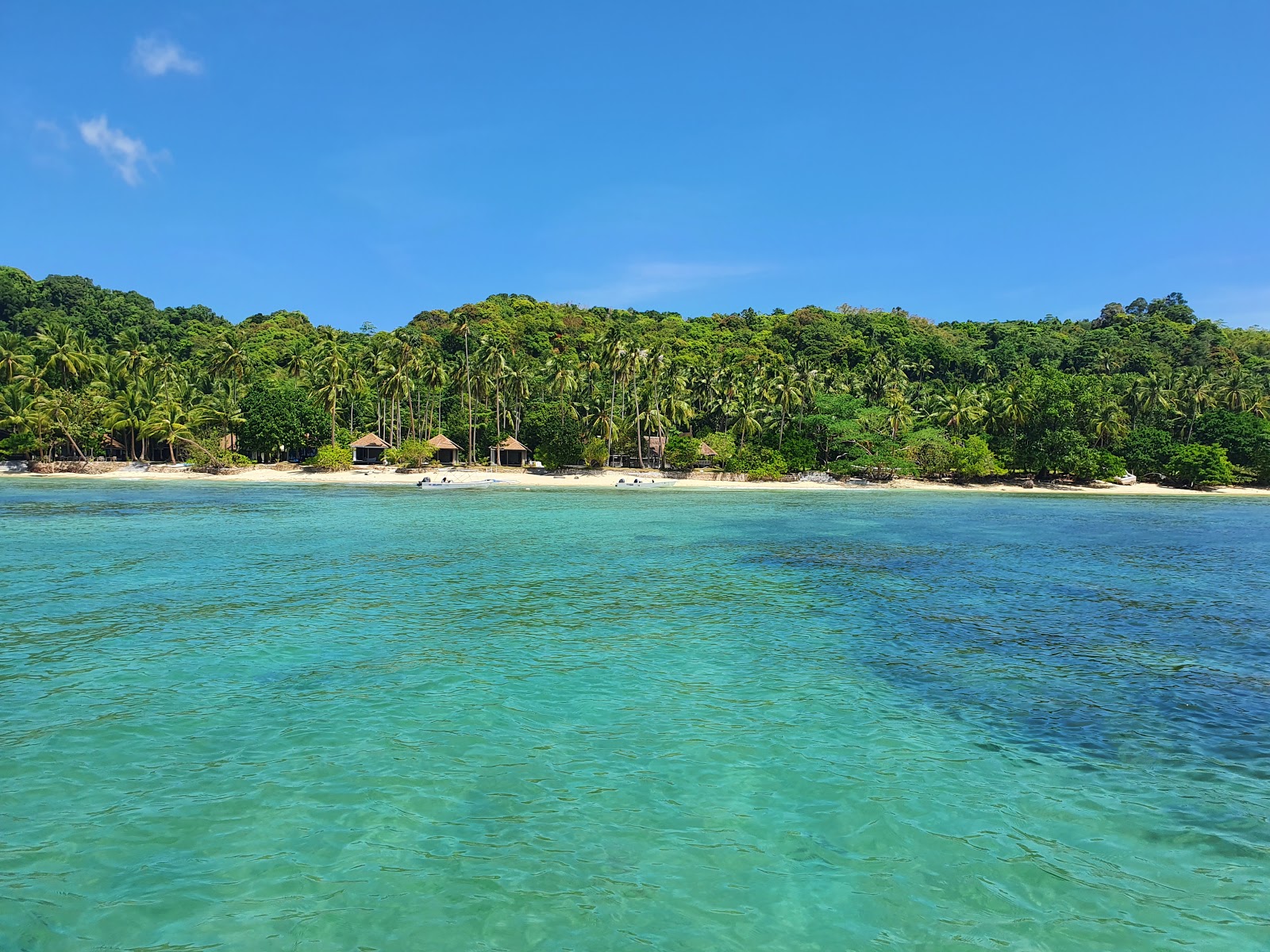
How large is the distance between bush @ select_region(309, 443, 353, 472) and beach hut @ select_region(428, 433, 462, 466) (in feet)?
24.9

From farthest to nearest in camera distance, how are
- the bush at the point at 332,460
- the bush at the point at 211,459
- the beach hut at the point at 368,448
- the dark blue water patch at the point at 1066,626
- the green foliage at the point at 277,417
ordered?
the beach hut at the point at 368,448, the bush at the point at 332,460, the green foliage at the point at 277,417, the bush at the point at 211,459, the dark blue water patch at the point at 1066,626

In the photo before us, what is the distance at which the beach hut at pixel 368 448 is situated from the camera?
227 feet

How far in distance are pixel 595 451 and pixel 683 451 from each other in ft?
27.5

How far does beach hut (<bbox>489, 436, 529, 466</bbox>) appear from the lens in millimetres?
71938

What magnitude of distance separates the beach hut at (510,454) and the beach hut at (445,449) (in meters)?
3.61

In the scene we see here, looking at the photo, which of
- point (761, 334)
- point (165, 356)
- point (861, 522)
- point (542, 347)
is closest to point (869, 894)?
point (861, 522)

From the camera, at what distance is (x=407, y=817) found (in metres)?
6.54

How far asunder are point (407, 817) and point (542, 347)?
4016 inches

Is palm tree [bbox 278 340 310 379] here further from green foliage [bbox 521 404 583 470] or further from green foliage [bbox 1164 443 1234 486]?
green foliage [bbox 1164 443 1234 486]

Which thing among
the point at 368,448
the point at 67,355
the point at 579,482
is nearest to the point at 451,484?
the point at 579,482

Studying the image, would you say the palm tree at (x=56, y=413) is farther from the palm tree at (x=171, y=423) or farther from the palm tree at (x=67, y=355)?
the palm tree at (x=67, y=355)

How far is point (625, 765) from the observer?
7730 millimetres

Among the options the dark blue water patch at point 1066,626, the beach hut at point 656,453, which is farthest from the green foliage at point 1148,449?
the beach hut at point 656,453

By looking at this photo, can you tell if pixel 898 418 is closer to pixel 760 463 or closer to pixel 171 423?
pixel 760 463
